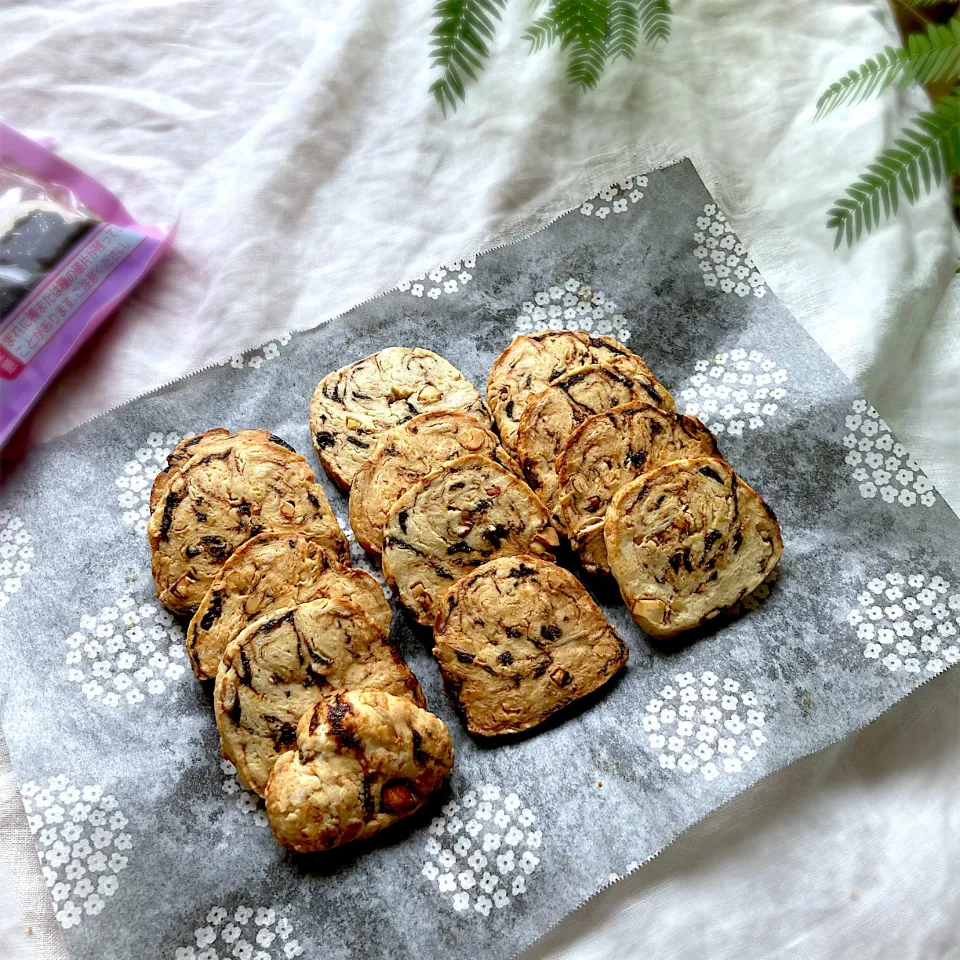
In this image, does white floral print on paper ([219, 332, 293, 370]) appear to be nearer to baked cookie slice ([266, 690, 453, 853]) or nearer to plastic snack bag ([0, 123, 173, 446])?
plastic snack bag ([0, 123, 173, 446])

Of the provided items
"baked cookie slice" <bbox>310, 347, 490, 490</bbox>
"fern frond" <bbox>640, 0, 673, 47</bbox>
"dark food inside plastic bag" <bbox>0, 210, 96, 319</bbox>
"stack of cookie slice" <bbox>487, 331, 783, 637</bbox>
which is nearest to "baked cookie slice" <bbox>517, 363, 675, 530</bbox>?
"stack of cookie slice" <bbox>487, 331, 783, 637</bbox>

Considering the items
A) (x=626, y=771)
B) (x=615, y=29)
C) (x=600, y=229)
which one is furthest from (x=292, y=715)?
(x=615, y=29)

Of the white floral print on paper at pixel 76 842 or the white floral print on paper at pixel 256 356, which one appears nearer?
the white floral print on paper at pixel 76 842

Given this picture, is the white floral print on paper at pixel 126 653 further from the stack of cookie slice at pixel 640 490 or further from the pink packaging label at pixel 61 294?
the stack of cookie slice at pixel 640 490

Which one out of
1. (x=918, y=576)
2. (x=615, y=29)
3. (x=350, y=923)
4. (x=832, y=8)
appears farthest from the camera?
(x=832, y=8)

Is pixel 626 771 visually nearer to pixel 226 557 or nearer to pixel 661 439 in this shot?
pixel 661 439

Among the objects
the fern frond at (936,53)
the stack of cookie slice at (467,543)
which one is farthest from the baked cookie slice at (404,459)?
the fern frond at (936,53)
